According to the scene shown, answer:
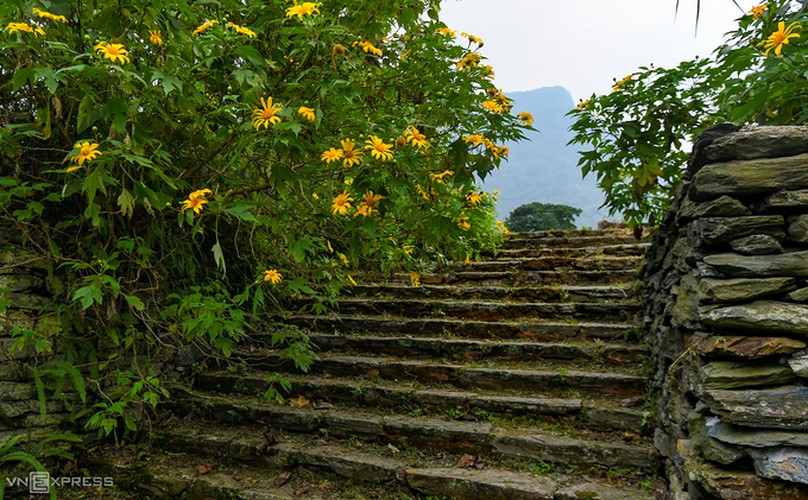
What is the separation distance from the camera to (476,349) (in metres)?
3.27

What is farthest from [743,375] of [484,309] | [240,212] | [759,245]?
[484,309]

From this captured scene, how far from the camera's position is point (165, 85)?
5.33ft

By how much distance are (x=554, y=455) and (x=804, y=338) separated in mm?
1262

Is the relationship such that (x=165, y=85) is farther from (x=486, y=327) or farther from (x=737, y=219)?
(x=486, y=327)

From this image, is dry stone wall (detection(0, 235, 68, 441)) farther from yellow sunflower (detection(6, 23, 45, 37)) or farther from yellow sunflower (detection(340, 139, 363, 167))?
yellow sunflower (detection(340, 139, 363, 167))

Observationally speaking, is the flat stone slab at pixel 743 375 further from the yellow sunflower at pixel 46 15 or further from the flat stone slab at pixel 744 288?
the yellow sunflower at pixel 46 15

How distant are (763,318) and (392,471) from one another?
1.81 m

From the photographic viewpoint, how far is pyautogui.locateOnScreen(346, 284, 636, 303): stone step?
3576 mm

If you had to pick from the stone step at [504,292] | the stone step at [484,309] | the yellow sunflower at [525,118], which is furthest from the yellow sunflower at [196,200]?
the stone step at [504,292]

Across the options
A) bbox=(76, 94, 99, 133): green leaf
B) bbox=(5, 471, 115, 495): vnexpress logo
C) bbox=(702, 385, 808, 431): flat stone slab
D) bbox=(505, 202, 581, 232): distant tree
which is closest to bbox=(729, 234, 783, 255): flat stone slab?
bbox=(702, 385, 808, 431): flat stone slab

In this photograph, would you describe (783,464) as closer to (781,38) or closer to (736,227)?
(736,227)

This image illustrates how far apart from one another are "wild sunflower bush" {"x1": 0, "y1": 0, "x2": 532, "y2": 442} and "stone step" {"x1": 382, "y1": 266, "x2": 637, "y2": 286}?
1.73 metres

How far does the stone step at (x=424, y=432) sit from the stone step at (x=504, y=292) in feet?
4.70

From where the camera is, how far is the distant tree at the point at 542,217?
14.8m
